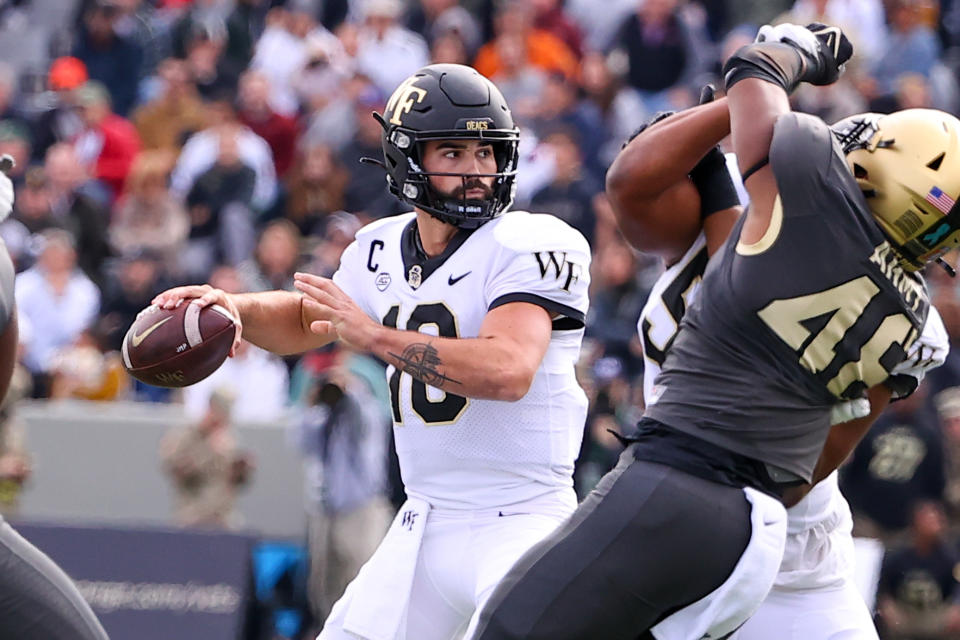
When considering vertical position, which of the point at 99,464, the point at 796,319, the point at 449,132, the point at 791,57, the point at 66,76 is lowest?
the point at 99,464

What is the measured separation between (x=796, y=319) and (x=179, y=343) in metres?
1.52

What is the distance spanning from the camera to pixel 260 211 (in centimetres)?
1050

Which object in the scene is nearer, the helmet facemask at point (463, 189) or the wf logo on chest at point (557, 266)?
the wf logo on chest at point (557, 266)

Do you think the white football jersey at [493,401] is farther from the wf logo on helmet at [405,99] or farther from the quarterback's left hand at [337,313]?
the wf logo on helmet at [405,99]

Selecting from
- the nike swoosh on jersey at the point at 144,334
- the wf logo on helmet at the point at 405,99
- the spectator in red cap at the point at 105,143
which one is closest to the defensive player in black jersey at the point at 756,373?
the wf logo on helmet at the point at 405,99

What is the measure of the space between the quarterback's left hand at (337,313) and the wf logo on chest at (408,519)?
44 cm

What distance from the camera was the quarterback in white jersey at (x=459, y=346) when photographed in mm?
3926

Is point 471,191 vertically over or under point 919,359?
over

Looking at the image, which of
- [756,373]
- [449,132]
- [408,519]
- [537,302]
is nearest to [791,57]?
[756,373]

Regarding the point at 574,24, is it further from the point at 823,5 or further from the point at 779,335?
the point at 779,335

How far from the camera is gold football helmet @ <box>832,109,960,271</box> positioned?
346 centimetres

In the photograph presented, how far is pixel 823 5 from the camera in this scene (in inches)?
410

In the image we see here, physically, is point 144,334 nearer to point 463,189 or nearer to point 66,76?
point 463,189

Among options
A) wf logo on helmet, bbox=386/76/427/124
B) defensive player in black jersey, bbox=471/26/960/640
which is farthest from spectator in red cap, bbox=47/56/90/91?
defensive player in black jersey, bbox=471/26/960/640
